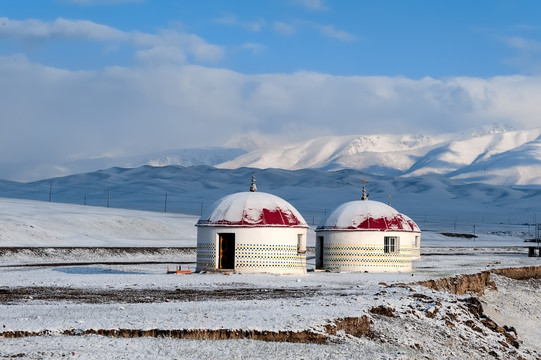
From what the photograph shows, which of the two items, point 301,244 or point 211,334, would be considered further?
point 301,244

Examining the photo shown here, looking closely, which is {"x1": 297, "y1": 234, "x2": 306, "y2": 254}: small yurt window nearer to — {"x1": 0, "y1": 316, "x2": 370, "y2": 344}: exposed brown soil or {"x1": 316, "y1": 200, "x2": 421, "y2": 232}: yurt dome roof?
{"x1": 316, "y1": 200, "x2": 421, "y2": 232}: yurt dome roof

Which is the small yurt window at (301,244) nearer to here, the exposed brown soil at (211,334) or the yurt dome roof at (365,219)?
the yurt dome roof at (365,219)

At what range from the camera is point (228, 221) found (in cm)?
4153

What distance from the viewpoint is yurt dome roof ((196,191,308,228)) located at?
1625 inches

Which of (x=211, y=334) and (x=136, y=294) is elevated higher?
(x=136, y=294)

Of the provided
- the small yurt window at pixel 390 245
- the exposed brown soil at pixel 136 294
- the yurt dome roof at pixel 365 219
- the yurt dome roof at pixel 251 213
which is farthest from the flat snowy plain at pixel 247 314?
the yurt dome roof at pixel 365 219

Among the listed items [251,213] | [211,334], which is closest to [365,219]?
[251,213]

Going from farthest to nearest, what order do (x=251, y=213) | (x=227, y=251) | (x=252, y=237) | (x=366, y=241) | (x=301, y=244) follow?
1. (x=366, y=241)
2. (x=301, y=244)
3. (x=227, y=251)
4. (x=251, y=213)
5. (x=252, y=237)

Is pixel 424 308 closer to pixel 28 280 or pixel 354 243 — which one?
pixel 28 280

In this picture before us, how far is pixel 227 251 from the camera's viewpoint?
1666 inches

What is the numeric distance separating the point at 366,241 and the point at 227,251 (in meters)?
8.12

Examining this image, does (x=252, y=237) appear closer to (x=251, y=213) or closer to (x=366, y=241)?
(x=251, y=213)

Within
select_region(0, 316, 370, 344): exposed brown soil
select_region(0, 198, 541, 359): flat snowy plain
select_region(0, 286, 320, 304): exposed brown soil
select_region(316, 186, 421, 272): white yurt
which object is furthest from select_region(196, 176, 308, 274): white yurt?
select_region(0, 316, 370, 344): exposed brown soil

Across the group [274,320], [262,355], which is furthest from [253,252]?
[262,355]
